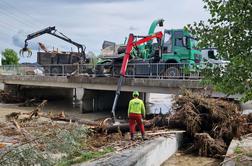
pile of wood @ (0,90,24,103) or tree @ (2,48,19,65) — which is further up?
tree @ (2,48,19,65)

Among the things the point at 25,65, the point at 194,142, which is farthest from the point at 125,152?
the point at 25,65

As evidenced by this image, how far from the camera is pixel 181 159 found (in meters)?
12.2

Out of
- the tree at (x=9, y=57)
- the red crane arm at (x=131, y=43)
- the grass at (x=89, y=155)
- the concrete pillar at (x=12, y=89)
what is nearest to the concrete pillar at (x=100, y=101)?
the red crane arm at (x=131, y=43)

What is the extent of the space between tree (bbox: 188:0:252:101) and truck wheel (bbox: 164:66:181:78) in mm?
14301

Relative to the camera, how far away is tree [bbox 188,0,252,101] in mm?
5742

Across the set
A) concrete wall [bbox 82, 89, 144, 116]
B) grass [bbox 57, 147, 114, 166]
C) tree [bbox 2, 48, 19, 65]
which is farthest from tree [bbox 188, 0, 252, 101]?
tree [bbox 2, 48, 19, 65]

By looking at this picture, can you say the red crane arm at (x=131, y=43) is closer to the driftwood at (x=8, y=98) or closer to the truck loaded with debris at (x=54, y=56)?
the truck loaded with debris at (x=54, y=56)

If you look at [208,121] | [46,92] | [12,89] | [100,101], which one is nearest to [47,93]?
[46,92]

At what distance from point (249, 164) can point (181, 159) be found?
4298 mm

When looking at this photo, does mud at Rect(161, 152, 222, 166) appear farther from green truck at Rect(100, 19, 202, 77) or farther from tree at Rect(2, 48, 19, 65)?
tree at Rect(2, 48, 19, 65)

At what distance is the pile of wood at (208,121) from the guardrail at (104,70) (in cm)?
138

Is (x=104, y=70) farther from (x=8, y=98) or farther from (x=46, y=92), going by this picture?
(x=46, y=92)

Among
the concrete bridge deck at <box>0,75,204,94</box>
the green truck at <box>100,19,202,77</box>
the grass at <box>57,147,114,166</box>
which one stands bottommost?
the grass at <box>57,147,114,166</box>

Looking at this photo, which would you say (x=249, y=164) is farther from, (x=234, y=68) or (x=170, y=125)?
(x=170, y=125)
